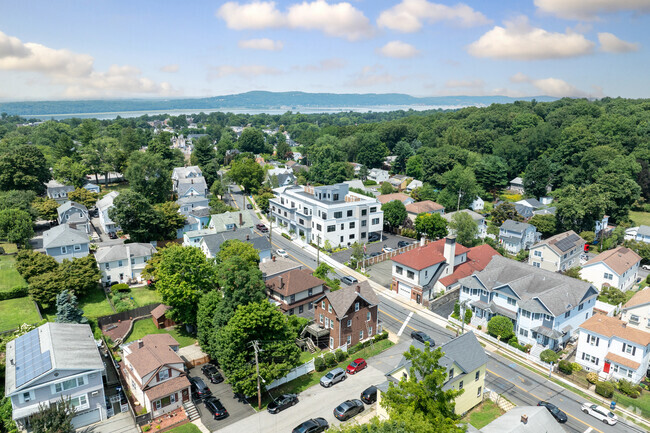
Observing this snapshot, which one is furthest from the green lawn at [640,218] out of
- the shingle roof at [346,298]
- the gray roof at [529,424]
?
the gray roof at [529,424]

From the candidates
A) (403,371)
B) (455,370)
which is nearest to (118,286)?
(403,371)

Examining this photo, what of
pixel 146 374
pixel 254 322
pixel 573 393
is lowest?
pixel 573 393

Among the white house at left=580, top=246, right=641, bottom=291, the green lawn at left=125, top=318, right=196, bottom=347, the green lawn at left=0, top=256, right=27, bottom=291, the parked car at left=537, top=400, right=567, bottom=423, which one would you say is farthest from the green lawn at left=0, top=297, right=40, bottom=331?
the white house at left=580, top=246, right=641, bottom=291

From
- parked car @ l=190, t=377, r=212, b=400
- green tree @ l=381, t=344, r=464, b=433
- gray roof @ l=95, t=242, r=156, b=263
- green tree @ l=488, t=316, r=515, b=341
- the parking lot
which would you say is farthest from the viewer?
gray roof @ l=95, t=242, r=156, b=263

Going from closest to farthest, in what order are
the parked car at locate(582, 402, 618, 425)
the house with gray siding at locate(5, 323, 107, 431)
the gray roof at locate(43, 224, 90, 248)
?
1. the house with gray siding at locate(5, 323, 107, 431)
2. the parked car at locate(582, 402, 618, 425)
3. the gray roof at locate(43, 224, 90, 248)

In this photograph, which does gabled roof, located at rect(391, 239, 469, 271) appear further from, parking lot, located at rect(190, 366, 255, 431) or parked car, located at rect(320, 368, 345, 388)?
parking lot, located at rect(190, 366, 255, 431)

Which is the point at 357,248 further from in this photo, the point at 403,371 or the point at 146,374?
the point at 146,374
